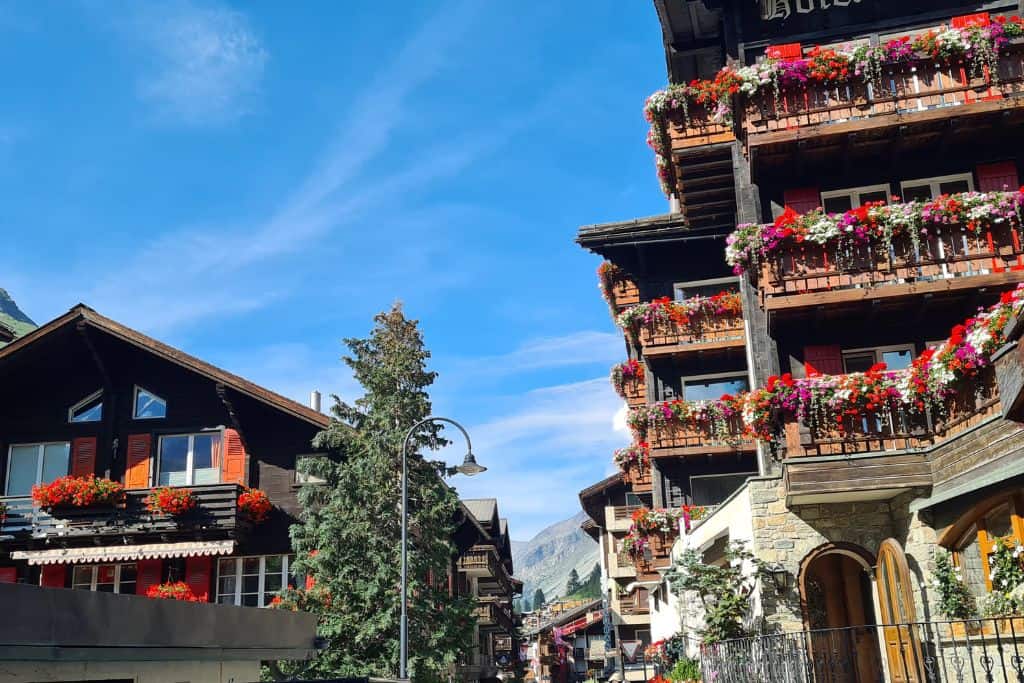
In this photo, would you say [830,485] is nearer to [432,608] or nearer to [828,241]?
[828,241]

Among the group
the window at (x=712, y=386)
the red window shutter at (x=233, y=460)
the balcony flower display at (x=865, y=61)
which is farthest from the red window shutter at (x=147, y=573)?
the balcony flower display at (x=865, y=61)

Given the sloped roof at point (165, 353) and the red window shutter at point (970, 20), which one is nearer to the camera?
the red window shutter at point (970, 20)

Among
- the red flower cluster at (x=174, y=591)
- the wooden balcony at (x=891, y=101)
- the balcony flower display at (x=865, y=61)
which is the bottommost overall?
the red flower cluster at (x=174, y=591)

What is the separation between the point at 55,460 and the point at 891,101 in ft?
81.4

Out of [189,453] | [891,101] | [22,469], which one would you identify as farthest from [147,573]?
[891,101]

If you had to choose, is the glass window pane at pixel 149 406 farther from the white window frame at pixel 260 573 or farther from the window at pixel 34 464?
the white window frame at pixel 260 573

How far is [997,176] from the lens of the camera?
63.2ft

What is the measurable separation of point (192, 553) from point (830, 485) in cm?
1857

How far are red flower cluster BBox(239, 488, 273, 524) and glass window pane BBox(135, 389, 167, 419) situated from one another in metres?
4.06

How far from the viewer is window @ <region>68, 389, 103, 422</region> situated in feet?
101

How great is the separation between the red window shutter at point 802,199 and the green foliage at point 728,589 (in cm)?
685

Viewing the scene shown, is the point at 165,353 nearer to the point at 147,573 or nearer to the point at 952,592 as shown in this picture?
the point at 147,573

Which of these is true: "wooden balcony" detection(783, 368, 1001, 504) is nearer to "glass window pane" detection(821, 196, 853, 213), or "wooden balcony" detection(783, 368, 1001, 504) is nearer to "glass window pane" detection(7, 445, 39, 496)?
A: "glass window pane" detection(821, 196, 853, 213)

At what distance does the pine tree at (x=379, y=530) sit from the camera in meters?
25.8
